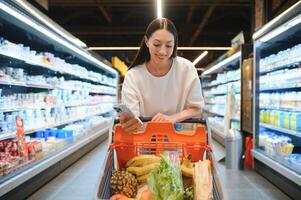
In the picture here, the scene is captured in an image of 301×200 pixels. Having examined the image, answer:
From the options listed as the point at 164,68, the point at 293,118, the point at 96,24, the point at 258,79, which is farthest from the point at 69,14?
the point at 164,68

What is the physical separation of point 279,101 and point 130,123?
4.17 metres

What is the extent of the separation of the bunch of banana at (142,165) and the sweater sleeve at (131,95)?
46 cm

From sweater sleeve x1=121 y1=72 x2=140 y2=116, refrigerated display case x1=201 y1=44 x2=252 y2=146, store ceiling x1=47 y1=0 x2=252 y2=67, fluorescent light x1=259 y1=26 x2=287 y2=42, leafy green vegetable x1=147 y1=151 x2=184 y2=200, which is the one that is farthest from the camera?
store ceiling x1=47 y1=0 x2=252 y2=67

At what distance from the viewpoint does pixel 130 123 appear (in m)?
1.62

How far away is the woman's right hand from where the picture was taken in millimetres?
1600

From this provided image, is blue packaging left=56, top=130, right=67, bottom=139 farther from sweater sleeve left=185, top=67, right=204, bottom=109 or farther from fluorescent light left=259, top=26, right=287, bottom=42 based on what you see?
sweater sleeve left=185, top=67, right=204, bottom=109

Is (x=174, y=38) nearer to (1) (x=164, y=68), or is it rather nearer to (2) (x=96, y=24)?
(1) (x=164, y=68)

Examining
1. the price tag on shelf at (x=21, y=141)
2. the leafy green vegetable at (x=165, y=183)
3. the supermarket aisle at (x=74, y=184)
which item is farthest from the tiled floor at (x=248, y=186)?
the leafy green vegetable at (x=165, y=183)

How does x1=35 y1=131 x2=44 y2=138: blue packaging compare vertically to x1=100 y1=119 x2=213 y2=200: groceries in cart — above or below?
below

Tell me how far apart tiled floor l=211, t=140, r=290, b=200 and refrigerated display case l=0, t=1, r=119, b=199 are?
94.2 inches

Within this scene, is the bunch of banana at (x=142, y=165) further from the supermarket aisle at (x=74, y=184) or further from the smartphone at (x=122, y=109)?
the supermarket aisle at (x=74, y=184)

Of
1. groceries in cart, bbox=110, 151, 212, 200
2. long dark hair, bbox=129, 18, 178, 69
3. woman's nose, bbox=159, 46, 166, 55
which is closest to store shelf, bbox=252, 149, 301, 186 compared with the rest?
long dark hair, bbox=129, 18, 178, 69

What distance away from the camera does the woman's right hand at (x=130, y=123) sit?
160 centimetres

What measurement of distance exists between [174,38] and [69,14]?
1334 cm
